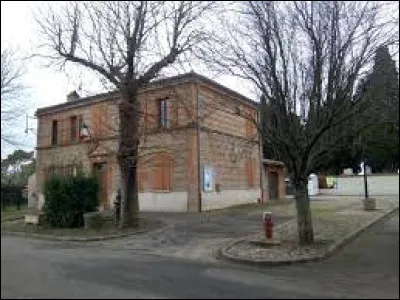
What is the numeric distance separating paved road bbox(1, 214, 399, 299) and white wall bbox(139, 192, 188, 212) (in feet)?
52.4

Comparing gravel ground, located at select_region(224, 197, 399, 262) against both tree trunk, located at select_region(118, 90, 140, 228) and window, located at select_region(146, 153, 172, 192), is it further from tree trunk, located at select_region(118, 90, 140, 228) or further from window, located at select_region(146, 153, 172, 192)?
window, located at select_region(146, 153, 172, 192)

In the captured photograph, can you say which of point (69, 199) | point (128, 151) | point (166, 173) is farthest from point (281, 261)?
→ point (166, 173)

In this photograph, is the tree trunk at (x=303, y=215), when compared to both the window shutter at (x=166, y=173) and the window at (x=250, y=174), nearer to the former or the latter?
the window shutter at (x=166, y=173)

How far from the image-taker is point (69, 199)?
78.1 feet

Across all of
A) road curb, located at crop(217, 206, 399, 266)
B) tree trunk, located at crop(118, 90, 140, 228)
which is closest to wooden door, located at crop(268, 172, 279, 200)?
tree trunk, located at crop(118, 90, 140, 228)

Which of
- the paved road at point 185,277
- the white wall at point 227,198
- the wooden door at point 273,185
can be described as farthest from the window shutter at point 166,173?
the paved road at point 185,277

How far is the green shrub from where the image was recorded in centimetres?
2334

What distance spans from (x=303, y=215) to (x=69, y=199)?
10.6 m

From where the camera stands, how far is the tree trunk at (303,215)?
17.3m

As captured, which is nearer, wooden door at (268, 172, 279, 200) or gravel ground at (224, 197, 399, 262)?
gravel ground at (224, 197, 399, 262)

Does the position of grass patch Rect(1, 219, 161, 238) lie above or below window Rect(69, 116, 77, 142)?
below

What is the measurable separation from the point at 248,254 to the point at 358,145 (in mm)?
4181

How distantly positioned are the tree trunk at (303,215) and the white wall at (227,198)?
13.7 meters

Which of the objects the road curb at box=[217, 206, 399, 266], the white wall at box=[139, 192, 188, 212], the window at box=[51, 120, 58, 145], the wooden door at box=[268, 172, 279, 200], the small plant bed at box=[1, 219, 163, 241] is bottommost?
the road curb at box=[217, 206, 399, 266]
